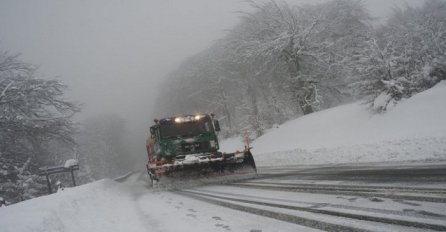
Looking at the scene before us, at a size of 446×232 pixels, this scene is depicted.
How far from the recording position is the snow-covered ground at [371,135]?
10.9 meters

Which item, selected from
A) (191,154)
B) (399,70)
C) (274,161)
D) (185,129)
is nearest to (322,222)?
(191,154)

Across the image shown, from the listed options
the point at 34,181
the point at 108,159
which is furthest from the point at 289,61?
the point at 108,159

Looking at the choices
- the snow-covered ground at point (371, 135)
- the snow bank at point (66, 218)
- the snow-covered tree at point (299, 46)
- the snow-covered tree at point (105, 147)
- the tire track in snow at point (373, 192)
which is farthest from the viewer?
the snow-covered tree at point (105, 147)

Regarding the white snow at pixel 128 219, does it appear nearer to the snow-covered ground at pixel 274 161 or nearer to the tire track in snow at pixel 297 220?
the snow-covered ground at pixel 274 161

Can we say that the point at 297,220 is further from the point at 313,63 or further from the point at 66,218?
the point at 313,63

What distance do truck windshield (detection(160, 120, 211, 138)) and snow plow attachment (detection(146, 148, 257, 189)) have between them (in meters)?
1.77

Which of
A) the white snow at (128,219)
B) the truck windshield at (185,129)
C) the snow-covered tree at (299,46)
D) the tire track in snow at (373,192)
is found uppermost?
the snow-covered tree at (299,46)

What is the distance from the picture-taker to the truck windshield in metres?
14.8

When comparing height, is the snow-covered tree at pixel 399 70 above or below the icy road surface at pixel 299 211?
above

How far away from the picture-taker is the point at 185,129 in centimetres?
1499

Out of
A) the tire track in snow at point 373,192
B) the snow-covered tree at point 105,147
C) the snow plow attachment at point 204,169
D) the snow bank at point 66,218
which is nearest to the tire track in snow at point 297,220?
the tire track in snow at point 373,192

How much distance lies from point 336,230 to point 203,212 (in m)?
3.26

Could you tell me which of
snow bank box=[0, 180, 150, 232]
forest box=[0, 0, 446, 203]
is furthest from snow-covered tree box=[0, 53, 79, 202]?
snow bank box=[0, 180, 150, 232]

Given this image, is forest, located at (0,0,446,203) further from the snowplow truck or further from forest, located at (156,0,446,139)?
the snowplow truck
